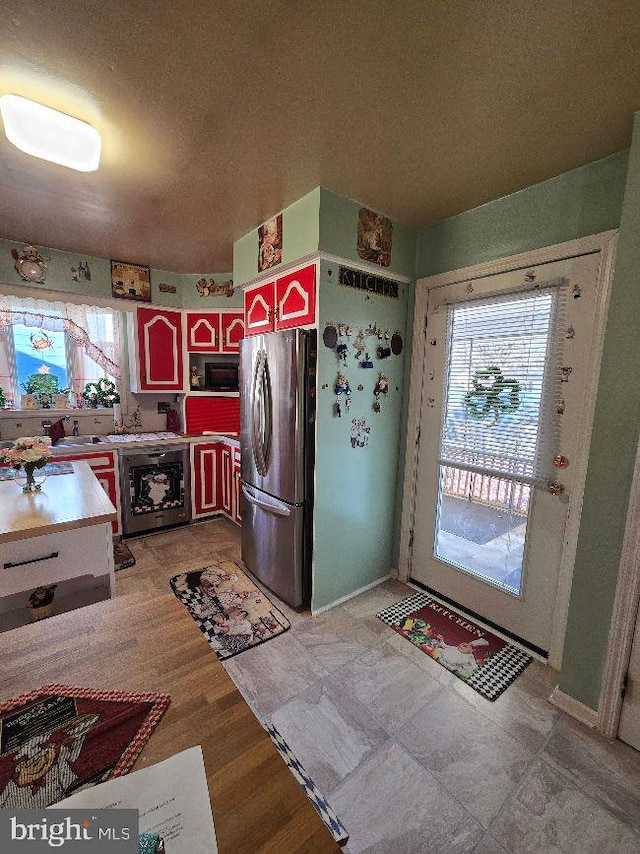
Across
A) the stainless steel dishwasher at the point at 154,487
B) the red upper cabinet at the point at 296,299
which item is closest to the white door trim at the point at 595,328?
the red upper cabinet at the point at 296,299

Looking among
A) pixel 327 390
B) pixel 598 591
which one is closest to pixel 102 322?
pixel 327 390

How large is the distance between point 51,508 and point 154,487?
5.95 feet

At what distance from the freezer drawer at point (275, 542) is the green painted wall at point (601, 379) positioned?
1.42 m

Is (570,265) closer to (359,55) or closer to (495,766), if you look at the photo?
(359,55)

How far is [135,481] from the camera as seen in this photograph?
3.27 metres

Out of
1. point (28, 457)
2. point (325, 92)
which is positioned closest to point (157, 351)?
point (28, 457)

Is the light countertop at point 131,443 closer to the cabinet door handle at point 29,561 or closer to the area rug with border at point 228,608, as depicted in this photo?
the area rug with border at point 228,608

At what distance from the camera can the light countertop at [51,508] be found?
140cm

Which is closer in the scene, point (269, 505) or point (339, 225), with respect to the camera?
point (339, 225)

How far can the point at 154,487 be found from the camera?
337cm

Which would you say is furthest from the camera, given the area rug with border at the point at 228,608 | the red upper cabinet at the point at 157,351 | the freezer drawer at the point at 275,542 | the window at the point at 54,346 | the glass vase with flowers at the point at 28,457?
the red upper cabinet at the point at 157,351

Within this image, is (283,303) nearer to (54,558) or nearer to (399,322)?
(399,322)

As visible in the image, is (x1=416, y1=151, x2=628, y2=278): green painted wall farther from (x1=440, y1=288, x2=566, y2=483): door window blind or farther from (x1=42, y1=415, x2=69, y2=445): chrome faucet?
(x1=42, y1=415, x2=69, y2=445): chrome faucet

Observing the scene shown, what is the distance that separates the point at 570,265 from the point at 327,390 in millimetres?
1377
